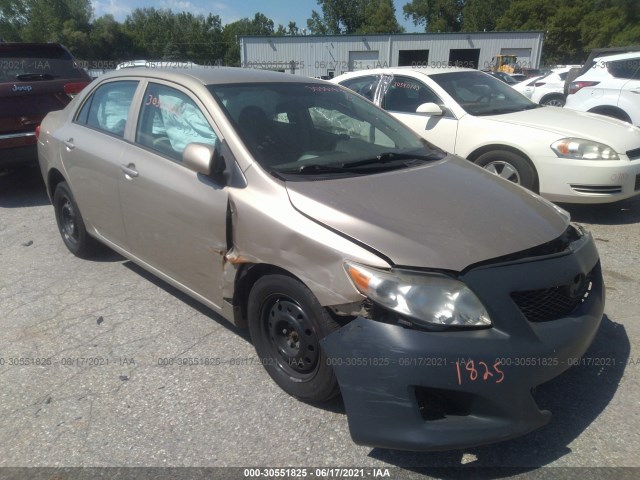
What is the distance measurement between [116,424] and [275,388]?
31.8 inches

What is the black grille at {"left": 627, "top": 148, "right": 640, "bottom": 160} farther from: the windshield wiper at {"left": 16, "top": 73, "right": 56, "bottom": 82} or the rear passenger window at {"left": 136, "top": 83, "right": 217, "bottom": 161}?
the windshield wiper at {"left": 16, "top": 73, "right": 56, "bottom": 82}

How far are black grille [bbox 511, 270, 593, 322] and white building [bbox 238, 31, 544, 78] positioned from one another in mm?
41722

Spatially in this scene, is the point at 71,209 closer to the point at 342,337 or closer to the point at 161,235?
the point at 161,235

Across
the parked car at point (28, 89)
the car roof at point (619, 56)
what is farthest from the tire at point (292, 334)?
the car roof at point (619, 56)

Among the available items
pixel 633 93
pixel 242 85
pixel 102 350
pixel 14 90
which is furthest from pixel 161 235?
pixel 633 93

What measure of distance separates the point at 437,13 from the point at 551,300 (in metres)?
89.7

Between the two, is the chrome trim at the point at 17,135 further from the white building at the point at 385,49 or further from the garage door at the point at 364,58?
the garage door at the point at 364,58

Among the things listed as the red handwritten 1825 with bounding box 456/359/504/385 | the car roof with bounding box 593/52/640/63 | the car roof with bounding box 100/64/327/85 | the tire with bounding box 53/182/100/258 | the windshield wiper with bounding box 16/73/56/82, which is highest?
the car roof with bounding box 593/52/640/63

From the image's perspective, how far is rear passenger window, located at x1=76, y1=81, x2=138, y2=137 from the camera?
3803 millimetres

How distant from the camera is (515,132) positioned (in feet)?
18.0

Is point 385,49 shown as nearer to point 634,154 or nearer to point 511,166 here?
point 511,166

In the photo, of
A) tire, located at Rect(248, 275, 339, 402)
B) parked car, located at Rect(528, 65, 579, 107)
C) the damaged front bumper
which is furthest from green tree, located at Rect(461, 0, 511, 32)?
the damaged front bumper

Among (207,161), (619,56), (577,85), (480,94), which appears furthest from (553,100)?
(207,161)

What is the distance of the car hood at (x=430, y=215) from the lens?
228 cm
